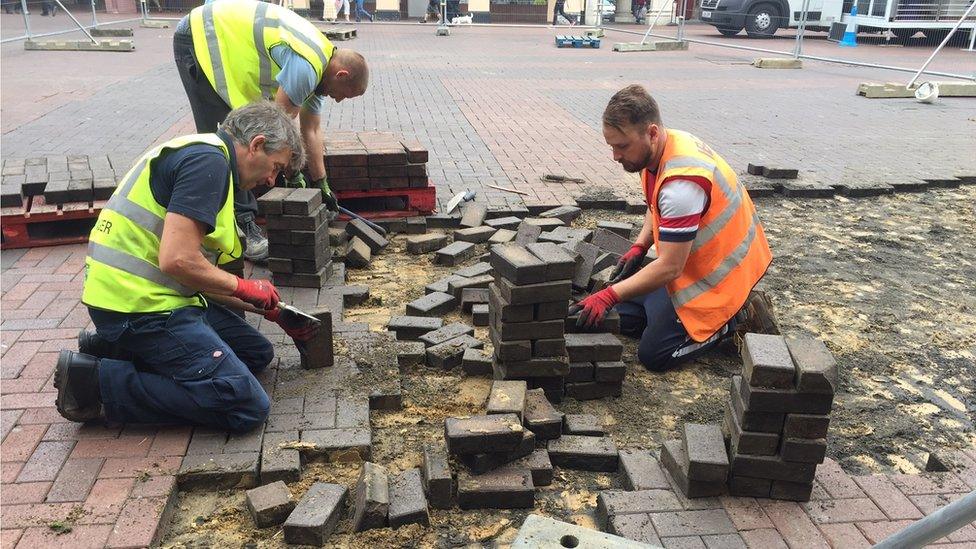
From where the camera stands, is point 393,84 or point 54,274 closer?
point 54,274

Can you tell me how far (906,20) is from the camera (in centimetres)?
2022

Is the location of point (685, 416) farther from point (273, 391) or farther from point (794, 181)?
point (794, 181)

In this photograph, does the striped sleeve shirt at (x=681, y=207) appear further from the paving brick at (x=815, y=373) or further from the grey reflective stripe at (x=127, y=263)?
the grey reflective stripe at (x=127, y=263)

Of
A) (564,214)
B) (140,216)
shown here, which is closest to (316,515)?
(140,216)

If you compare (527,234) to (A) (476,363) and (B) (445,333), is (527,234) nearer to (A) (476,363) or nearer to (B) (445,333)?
(B) (445,333)

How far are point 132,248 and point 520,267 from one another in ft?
5.75

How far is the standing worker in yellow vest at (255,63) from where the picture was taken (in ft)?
16.5

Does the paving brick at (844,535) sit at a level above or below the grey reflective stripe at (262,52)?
below

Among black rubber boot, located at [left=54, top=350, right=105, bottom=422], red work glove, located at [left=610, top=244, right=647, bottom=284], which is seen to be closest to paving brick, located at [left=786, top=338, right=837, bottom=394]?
red work glove, located at [left=610, top=244, right=647, bottom=284]

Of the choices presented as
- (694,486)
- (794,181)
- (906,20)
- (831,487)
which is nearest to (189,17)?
(694,486)

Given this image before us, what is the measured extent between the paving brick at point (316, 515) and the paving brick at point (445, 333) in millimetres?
1456

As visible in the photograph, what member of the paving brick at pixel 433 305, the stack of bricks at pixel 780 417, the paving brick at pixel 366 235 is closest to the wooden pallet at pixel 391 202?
the paving brick at pixel 366 235

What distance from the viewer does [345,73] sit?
5156mm

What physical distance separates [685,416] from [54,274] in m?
4.25
